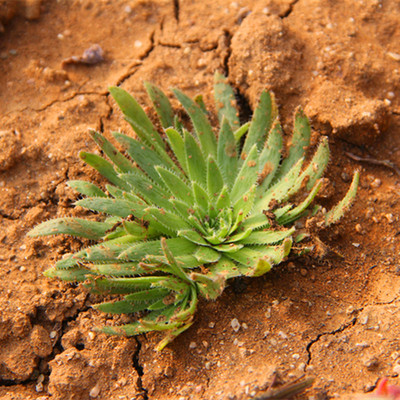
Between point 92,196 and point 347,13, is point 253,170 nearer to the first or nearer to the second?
point 92,196

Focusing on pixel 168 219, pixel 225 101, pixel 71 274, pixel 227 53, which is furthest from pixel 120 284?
pixel 227 53

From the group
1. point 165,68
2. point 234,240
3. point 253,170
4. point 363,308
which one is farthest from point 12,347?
point 165,68

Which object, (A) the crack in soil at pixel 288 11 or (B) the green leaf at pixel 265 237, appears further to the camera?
(A) the crack in soil at pixel 288 11

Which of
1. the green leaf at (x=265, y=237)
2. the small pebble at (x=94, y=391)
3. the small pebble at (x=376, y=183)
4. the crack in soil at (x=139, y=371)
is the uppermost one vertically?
the green leaf at (x=265, y=237)

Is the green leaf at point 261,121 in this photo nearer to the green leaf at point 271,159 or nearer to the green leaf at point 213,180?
the green leaf at point 271,159

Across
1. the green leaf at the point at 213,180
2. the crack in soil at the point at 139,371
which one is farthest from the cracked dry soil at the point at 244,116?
the green leaf at the point at 213,180

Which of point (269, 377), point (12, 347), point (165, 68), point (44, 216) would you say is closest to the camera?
point (269, 377)

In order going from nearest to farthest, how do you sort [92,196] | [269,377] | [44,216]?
[269,377] → [92,196] → [44,216]

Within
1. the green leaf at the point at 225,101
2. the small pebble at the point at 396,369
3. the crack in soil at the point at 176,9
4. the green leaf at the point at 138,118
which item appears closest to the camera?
the small pebble at the point at 396,369
